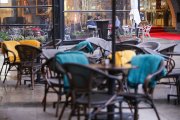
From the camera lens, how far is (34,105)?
6598mm

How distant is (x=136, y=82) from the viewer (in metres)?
5.36

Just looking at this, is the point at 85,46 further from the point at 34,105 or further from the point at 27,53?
the point at 34,105

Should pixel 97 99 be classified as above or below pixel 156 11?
below

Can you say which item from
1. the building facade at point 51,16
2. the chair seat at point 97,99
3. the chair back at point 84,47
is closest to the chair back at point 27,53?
the chair back at point 84,47

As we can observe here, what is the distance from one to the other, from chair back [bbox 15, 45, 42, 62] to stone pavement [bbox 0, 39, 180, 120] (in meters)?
0.57

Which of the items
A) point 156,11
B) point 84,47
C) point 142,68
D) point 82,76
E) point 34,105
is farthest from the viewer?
point 156,11

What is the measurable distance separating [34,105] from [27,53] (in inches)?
58.1

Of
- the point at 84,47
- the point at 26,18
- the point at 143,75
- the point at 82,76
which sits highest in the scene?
the point at 26,18

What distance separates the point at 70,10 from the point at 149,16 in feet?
61.2

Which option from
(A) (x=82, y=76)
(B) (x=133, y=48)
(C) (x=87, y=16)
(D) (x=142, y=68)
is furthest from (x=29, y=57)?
(C) (x=87, y=16)

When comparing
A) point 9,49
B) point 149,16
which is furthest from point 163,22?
point 9,49

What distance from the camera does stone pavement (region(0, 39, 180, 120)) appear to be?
5.90m

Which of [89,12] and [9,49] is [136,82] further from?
[89,12]

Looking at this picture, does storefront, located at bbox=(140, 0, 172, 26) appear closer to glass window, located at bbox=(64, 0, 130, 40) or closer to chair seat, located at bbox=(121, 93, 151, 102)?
glass window, located at bbox=(64, 0, 130, 40)
